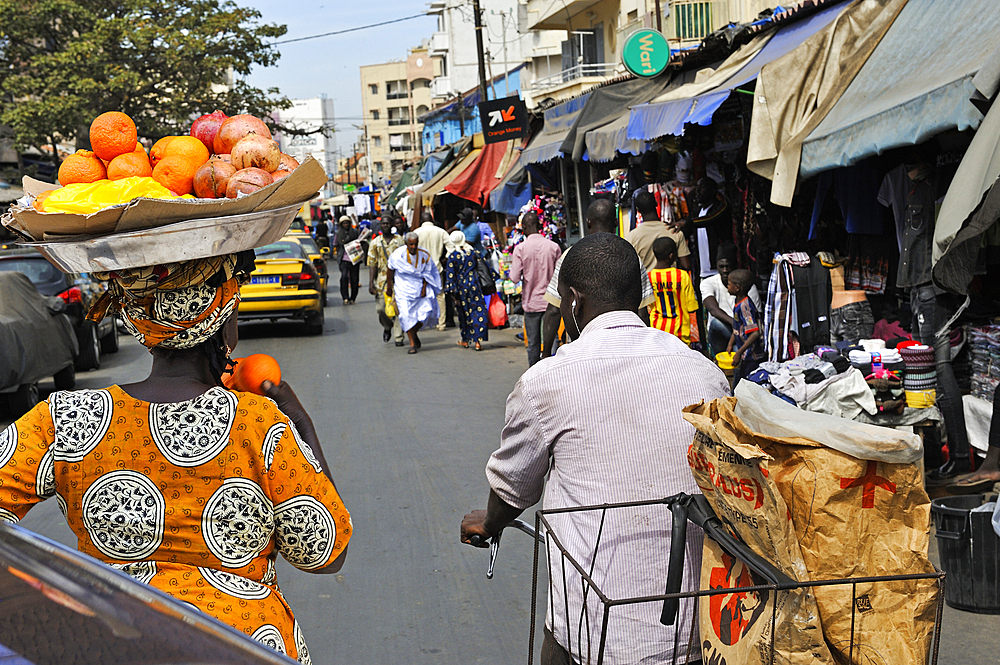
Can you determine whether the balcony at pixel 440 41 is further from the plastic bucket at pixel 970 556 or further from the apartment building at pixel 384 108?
the plastic bucket at pixel 970 556

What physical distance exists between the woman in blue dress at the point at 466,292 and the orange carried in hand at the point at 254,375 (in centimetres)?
1140

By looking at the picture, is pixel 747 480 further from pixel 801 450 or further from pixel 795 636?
pixel 795 636

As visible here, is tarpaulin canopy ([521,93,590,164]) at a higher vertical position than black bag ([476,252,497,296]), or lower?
higher

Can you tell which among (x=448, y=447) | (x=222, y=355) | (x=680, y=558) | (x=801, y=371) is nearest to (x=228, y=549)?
(x=222, y=355)

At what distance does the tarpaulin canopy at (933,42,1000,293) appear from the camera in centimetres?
465

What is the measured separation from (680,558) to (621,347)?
1.74 ft

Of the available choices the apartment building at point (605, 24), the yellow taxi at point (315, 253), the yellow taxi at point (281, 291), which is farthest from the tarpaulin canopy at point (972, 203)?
the yellow taxi at point (315, 253)

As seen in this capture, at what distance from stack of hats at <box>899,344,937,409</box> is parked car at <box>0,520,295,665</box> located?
553cm

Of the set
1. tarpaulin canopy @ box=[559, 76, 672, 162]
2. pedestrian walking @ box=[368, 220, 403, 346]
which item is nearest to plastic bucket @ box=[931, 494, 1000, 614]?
tarpaulin canopy @ box=[559, 76, 672, 162]

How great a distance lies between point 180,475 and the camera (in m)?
1.97

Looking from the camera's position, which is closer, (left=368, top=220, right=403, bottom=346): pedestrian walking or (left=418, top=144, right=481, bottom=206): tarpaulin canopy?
(left=368, top=220, right=403, bottom=346): pedestrian walking

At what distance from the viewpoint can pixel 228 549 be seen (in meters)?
2.00

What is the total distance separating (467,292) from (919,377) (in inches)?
334

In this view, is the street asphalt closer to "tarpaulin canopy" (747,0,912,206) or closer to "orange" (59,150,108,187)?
"orange" (59,150,108,187)
